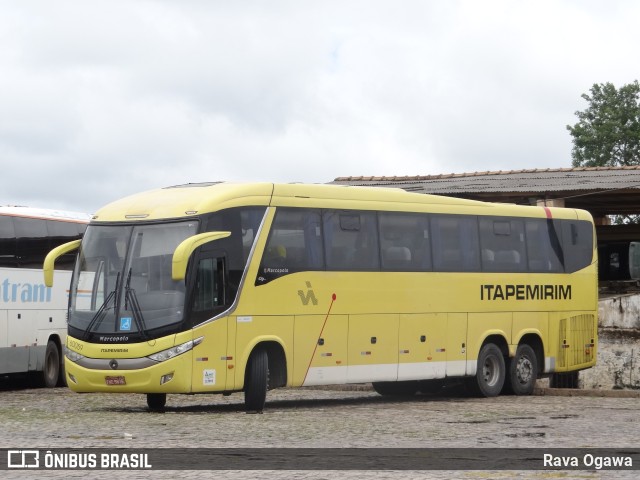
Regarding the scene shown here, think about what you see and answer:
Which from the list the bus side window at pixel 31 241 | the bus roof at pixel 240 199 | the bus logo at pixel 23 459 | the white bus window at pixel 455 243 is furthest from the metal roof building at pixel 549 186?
the bus logo at pixel 23 459

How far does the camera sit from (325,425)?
17.8 meters

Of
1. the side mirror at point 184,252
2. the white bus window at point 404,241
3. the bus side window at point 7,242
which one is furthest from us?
the bus side window at point 7,242

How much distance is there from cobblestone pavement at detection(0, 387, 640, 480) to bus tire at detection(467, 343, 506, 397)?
0.63 m

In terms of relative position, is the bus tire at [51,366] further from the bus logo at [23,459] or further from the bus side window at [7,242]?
the bus logo at [23,459]

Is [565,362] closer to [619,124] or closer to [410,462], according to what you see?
[410,462]

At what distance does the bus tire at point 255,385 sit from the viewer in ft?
67.6

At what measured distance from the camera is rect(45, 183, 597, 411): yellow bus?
19922 mm

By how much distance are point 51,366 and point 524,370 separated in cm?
1097

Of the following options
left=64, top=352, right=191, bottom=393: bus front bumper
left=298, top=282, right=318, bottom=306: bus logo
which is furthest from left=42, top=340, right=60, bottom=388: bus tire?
left=64, top=352, right=191, bottom=393: bus front bumper

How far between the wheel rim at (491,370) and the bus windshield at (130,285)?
316 inches

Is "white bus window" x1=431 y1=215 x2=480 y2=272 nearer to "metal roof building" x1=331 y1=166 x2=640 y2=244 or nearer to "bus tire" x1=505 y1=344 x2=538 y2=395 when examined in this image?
"bus tire" x1=505 y1=344 x2=538 y2=395

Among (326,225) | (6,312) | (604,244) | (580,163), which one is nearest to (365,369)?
(326,225)

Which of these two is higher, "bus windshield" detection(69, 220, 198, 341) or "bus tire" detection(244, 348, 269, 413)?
"bus windshield" detection(69, 220, 198, 341)

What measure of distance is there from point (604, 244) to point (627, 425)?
26.5 metres
